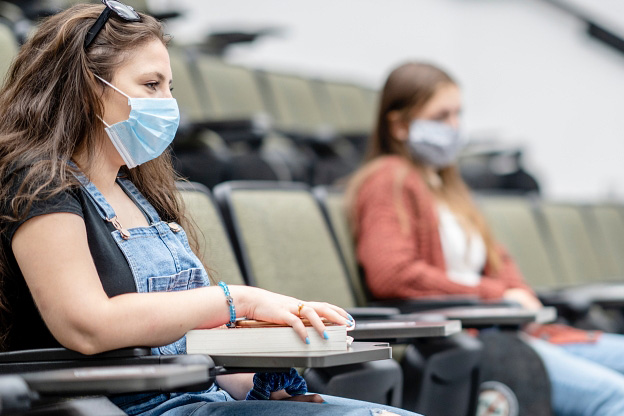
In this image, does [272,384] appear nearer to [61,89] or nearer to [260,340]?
[260,340]

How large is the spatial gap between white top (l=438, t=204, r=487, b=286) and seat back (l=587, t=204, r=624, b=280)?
127 centimetres

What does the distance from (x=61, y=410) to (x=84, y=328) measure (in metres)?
0.09

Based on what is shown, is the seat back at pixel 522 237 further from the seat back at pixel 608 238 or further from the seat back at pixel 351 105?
the seat back at pixel 351 105

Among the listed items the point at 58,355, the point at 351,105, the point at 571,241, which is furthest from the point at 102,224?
the point at 351,105

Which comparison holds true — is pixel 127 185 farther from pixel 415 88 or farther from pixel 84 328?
pixel 415 88

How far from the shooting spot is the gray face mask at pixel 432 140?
1.71 meters

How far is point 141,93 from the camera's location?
873mm

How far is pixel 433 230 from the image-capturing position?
1.63m

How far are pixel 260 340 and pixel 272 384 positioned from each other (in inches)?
5.8

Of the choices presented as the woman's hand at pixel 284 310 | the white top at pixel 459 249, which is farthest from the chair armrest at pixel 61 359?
the white top at pixel 459 249

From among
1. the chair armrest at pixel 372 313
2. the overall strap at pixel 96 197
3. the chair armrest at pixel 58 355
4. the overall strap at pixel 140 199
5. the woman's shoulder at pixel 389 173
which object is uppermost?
the overall strap at pixel 96 197

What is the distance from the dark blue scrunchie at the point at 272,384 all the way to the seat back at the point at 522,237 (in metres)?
1.45

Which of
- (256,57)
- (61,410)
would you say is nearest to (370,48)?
(256,57)

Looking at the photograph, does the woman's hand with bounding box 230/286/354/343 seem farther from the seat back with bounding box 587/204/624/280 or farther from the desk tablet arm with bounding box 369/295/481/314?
the seat back with bounding box 587/204/624/280
